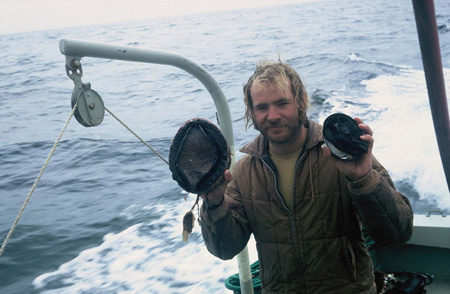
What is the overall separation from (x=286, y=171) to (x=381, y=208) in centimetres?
45

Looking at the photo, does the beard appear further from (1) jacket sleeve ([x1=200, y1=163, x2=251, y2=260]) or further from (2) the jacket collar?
(1) jacket sleeve ([x1=200, y1=163, x2=251, y2=260])

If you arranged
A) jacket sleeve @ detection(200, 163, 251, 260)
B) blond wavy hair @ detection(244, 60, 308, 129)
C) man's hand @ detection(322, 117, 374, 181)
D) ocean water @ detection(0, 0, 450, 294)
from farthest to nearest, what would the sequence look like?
ocean water @ detection(0, 0, 450, 294) < blond wavy hair @ detection(244, 60, 308, 129) < jacket sleeve @ detection(200, 163, 251, 260) < man's hand @ detection(322, 117, 374, 181)

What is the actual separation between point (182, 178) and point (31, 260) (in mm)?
5176

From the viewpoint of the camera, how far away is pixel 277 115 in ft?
5.98

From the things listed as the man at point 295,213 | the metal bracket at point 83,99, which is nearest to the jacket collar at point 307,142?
the man at point 295,213

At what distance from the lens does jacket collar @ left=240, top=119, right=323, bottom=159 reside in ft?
5.98

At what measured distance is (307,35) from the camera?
26.3 m

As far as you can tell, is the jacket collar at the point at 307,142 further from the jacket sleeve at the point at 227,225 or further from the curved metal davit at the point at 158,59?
the curved metal davit at the point at 158,59

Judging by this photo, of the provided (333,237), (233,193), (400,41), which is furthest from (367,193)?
(400,41)

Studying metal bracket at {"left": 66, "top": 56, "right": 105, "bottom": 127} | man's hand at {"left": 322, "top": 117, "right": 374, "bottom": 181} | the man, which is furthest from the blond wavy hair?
metal bracket at {"left": 66, "top": 56, "right": 105, "bottom": 127}

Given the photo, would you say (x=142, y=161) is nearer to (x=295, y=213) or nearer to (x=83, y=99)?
(x=83, y=99)

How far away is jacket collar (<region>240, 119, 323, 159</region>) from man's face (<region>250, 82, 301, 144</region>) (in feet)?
0.19

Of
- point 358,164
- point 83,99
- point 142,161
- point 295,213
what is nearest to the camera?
point 358,164

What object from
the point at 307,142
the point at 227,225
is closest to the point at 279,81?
the point at 307,142
